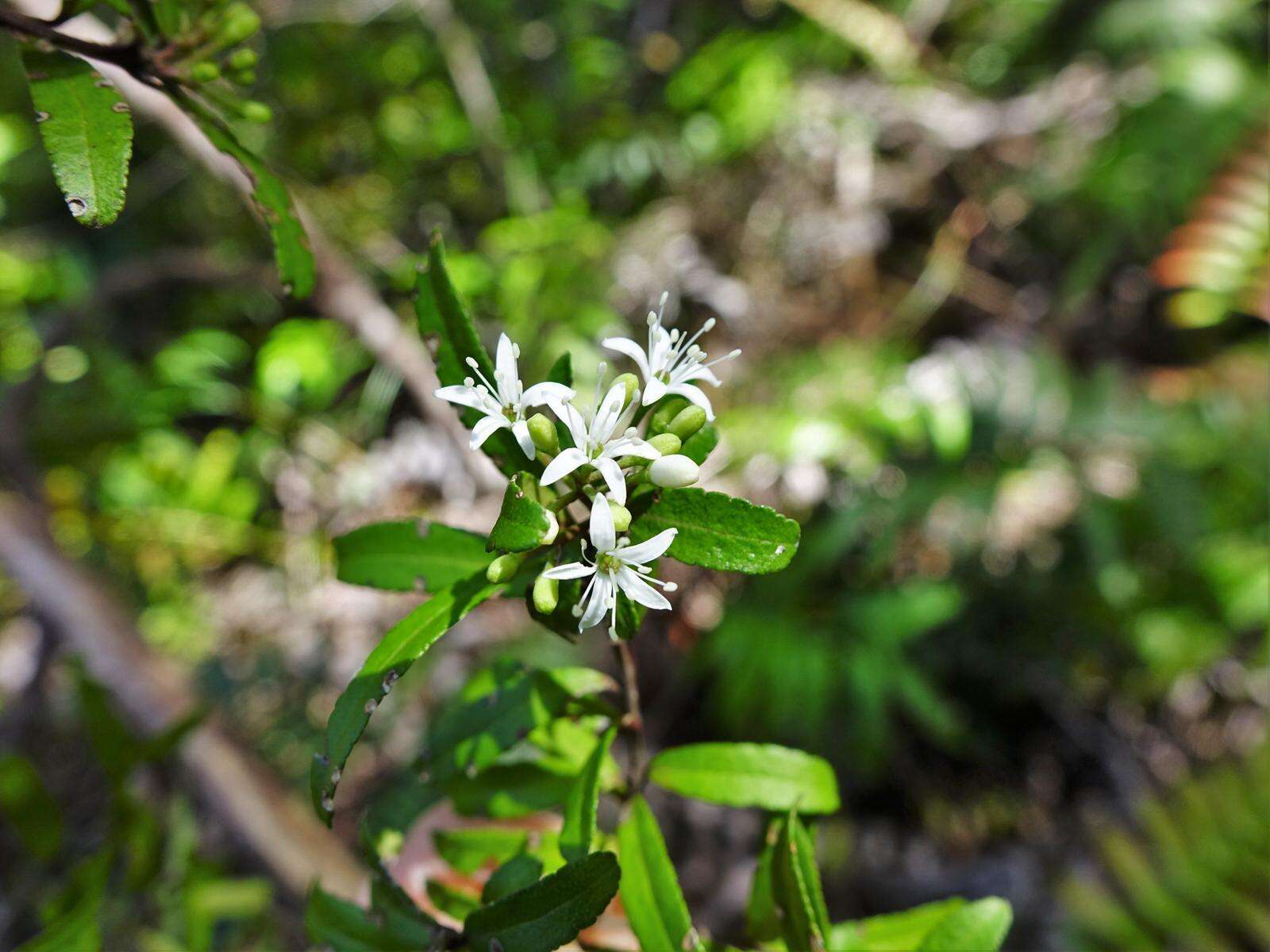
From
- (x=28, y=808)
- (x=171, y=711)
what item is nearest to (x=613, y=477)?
(x=28, y=808)

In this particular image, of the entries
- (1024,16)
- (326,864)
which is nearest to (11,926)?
(326,864)

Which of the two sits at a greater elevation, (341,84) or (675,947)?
(341,84)

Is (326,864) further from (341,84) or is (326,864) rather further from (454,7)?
(454,7)

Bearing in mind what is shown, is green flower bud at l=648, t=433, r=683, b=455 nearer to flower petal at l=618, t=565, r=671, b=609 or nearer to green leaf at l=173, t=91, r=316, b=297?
flower petal at l=618, t=565, r=671, b=609

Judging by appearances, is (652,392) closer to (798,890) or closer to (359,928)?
(798,890)

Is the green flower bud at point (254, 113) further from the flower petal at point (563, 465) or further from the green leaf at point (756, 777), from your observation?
the green leaf at point (756, 777)

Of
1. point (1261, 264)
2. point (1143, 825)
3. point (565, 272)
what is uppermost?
point (565, 272)
